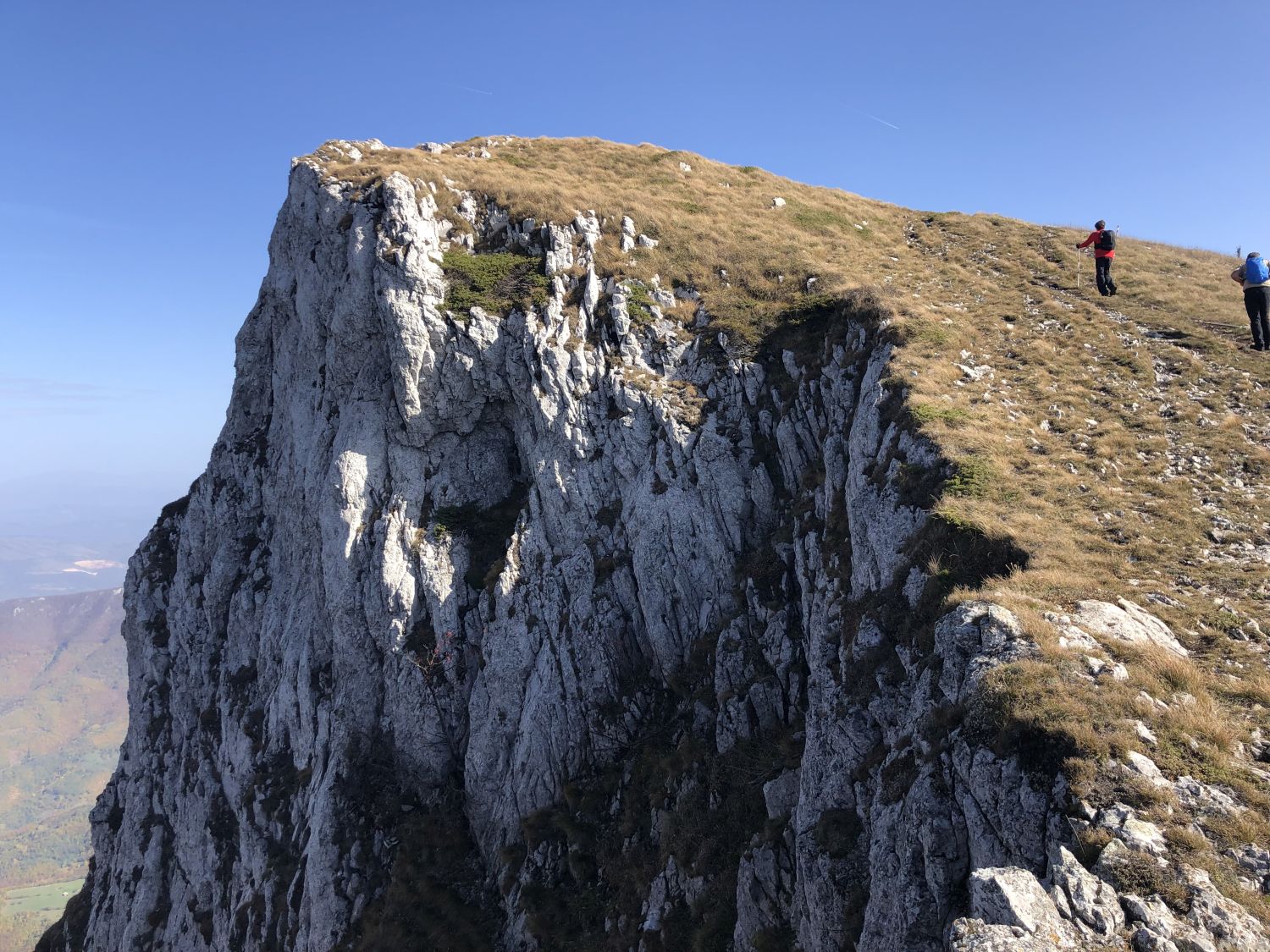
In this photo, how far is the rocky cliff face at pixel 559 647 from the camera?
14.4 m

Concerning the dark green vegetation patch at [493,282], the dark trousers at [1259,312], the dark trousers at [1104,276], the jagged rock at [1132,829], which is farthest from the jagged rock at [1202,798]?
the dark green vegetation patch at [493,282]

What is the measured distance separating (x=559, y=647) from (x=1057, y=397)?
Result: 20823mm

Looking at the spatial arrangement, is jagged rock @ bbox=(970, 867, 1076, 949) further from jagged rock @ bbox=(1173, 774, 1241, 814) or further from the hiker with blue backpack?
the hiker with blue backpack

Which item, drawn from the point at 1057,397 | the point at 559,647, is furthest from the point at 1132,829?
the point at 559,647

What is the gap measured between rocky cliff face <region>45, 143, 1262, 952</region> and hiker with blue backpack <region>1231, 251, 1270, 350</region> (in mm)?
11596

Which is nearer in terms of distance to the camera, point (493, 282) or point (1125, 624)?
point (1125, 624)

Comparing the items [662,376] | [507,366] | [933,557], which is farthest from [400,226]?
[933,557]

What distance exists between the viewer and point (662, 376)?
31.6m

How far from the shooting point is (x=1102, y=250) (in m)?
27.1

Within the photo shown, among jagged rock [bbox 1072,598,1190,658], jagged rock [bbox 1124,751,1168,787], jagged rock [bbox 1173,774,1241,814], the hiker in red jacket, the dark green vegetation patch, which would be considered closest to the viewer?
jagged rock [bbox 1173,774,1241,814]

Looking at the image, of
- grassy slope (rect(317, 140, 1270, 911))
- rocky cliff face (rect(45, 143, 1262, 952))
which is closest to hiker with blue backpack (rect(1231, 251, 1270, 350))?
grassy slope (rect(317, 140, 1270, 911))

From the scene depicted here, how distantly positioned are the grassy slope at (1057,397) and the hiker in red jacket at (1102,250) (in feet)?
3.49

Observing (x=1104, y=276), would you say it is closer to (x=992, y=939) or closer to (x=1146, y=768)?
(x=1146, y=768)

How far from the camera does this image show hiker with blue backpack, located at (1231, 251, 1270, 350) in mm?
21891
